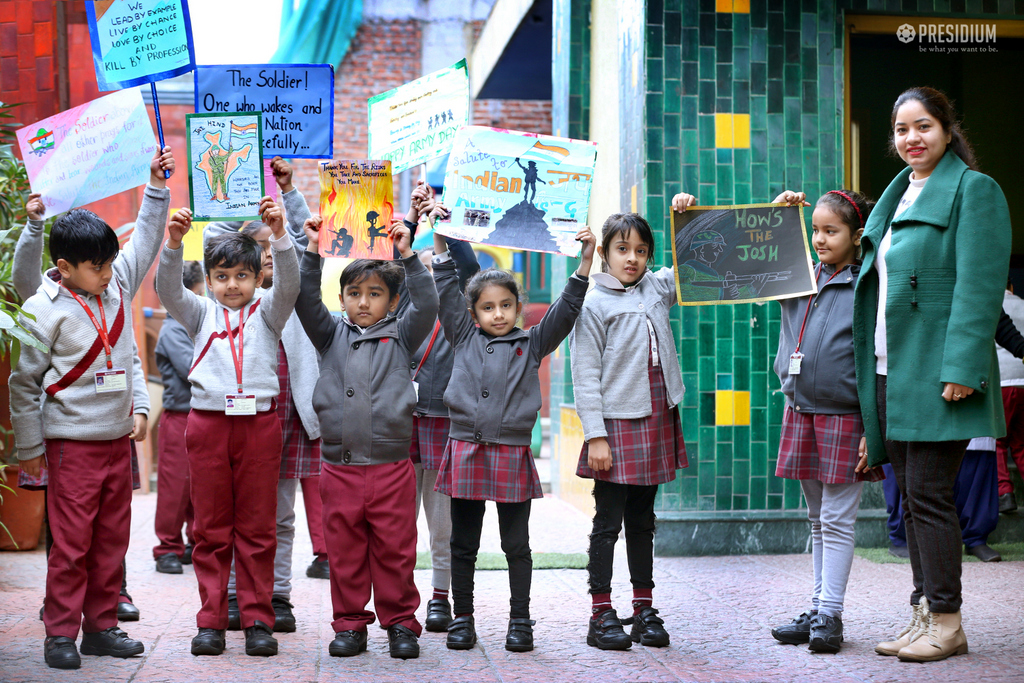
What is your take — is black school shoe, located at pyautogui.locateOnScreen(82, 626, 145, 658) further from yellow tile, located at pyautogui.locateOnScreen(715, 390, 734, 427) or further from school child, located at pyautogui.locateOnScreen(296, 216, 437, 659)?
yellow tile, located at pyautogui.locateOnScreen(715, 390, 734, 427)

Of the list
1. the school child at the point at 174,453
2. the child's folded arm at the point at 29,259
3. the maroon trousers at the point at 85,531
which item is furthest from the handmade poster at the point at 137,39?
the school child at the point at 174,453

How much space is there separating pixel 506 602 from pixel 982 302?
231 centimetres

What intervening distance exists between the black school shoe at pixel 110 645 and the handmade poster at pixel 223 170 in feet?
5.04

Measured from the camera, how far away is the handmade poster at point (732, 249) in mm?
3723

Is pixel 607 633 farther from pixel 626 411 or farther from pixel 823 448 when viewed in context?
pixel 823 448

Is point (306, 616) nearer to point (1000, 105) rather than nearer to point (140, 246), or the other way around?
point (140, 246)

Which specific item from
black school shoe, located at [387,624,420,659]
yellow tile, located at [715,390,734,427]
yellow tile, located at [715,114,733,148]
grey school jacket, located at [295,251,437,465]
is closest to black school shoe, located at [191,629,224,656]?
black school shoe, located at [387,624,420,659]

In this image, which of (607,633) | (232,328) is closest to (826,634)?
(607,633)

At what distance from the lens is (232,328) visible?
349 cm

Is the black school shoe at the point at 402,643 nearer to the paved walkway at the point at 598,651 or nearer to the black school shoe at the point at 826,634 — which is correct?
the paved walkway at the point at 598,651

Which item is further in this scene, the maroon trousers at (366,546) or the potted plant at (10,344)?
the potted plant at (10,344)

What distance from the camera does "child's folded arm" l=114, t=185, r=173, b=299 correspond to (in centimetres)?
344

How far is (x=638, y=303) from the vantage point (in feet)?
11.7

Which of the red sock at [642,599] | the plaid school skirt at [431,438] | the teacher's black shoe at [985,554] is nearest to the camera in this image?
the red sock at [642,599]
